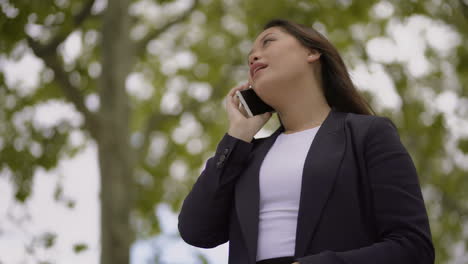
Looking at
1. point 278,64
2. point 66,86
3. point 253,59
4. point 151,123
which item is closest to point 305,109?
point 278,64

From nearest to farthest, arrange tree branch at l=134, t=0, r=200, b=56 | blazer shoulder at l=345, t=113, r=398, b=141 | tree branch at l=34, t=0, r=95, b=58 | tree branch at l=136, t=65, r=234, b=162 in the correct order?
blazer shoulder at l=345, t=113, r=398, b=141 < tree branch at l=34, t=0, r=95, b=58 < tree branch at l=134, t=0, r=200, b=56 < tree branch at l=136, t=65, r=234, b=162

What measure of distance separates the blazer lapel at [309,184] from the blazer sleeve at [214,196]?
0.05 meters

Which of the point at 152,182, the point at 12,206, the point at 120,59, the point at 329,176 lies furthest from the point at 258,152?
the point at 152,182

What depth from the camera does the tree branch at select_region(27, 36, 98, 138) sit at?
7.16 m

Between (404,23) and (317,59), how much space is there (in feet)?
21.8

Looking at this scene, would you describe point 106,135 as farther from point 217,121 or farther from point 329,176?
point 329,176

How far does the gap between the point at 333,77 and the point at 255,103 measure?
1.24 ft

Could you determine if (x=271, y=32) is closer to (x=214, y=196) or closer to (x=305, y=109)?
(x=305, y=109)

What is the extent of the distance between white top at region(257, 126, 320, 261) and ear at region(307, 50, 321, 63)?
0.44m

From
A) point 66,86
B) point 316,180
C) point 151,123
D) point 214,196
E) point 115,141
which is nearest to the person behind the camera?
point 316,180

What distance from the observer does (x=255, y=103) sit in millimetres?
2852

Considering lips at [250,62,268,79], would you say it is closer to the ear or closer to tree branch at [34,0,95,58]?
the ear

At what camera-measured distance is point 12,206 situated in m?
7.64

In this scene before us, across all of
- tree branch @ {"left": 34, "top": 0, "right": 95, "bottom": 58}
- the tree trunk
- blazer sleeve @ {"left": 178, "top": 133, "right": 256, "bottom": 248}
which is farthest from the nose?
the tree trunk
